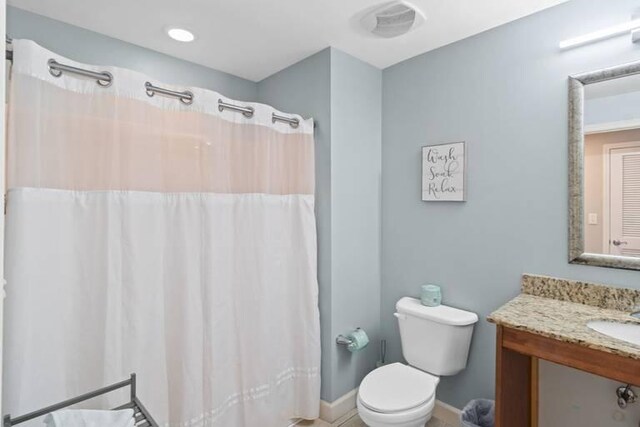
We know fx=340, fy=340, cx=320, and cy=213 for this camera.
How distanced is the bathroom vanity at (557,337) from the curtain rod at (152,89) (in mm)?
1516

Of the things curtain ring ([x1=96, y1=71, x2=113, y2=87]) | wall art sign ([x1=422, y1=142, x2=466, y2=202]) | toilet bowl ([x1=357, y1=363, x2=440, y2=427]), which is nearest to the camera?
curtain ring ([x1=96, y1=71, x2=113, y2=87])

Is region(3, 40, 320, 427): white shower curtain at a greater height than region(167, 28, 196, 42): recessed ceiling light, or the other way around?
region(167, 28, 196, 42): recessed ceiling light

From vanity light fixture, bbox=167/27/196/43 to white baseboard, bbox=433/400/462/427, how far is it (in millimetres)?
2687

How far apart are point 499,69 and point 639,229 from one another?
40.6 inches

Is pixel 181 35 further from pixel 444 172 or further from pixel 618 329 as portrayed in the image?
pixel 618 329

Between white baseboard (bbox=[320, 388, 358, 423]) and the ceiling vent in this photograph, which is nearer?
the ceiling vent

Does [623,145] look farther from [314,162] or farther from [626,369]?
[314,162]

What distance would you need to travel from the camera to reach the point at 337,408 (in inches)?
84.0

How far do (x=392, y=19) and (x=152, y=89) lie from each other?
49.4 inches

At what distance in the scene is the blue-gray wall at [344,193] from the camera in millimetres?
2127

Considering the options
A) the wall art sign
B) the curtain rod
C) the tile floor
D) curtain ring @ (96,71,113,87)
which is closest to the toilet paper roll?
the tile floor

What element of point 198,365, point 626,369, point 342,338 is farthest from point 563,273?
point 198,365

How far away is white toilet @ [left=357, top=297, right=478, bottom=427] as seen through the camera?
63.6 inches

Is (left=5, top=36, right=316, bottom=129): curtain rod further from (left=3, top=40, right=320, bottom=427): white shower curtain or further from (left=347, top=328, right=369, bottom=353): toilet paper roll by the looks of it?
(left=347, top=328, right=369, bottom=353): toilet paper roll
